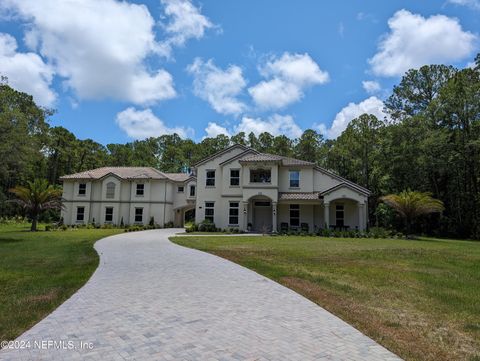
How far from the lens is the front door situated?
31797 mm

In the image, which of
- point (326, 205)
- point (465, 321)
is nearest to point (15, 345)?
point (465, 321)

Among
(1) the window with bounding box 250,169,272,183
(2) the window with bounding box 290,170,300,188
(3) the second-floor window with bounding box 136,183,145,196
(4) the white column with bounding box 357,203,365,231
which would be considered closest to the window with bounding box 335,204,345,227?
(4) the white column with bounding box 357,203,365,231

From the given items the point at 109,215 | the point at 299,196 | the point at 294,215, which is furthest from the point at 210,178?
→ the point at 109,215

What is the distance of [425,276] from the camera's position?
1009 cm

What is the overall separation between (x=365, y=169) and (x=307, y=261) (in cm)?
3311

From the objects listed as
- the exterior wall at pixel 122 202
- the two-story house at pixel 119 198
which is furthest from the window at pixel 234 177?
the exterior wall at pixel 122 202

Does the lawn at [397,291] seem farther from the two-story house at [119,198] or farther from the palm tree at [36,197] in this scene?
the two-story house at [119,198]

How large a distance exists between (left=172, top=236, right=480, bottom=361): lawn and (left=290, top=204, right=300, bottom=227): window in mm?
15921

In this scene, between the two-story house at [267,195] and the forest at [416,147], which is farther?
the two-story house at [267,195]

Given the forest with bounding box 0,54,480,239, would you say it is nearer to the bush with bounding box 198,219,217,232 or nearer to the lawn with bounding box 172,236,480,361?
the bush with bounding box 198,219,217,232

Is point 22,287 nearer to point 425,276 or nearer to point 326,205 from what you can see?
point 425,276

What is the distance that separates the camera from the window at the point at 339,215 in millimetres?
30391

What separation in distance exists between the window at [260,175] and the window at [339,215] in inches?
253

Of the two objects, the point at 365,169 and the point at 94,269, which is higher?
the point at 365,169
